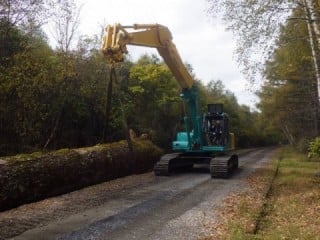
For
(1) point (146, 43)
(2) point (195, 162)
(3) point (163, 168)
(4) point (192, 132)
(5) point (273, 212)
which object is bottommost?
(5) point (273, 212)

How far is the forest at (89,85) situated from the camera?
15.3m

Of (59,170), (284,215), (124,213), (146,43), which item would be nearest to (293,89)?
(146,43)

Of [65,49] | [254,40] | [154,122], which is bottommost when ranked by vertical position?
[154,122]

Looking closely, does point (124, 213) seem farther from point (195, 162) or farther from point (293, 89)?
point (293, 89)

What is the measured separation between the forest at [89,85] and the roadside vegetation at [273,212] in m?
3.83

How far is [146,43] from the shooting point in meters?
15.9

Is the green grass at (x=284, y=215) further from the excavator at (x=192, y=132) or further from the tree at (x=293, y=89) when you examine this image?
the tree at (x=293, y=89)

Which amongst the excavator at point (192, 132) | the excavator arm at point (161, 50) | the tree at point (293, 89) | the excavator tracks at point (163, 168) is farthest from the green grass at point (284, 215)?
the excavator arm at point (161, 50)

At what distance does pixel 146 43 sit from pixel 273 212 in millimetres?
7711

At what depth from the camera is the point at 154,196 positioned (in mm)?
12578

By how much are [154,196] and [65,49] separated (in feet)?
43.9

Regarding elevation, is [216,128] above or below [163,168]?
above

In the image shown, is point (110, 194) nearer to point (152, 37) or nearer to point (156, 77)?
point (152, 37)

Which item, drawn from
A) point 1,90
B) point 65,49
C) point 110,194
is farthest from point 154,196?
point 65,49
